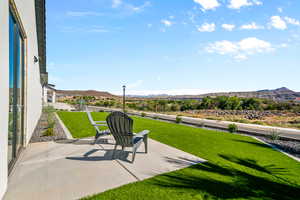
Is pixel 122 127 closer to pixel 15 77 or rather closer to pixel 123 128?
pixel 123 128

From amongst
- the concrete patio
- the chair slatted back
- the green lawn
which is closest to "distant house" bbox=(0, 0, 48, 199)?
the concrete patio

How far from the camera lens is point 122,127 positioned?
11.4 ft

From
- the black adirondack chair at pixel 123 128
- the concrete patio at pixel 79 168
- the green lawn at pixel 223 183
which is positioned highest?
the black adirondack chair at pixel 123 128

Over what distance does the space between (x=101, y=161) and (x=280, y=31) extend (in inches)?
464

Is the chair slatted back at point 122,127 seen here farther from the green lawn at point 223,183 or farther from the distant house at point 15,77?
the distant house at point 15,77

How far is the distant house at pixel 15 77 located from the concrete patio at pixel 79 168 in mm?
259

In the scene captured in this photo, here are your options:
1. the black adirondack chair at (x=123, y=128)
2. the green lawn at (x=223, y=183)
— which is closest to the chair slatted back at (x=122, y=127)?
the black adirondack chair at (x=123, y=128)

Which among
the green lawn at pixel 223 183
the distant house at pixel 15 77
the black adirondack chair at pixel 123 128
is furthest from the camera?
the black adirondack chair at pixel 123 128

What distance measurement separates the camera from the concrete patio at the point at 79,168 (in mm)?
2340

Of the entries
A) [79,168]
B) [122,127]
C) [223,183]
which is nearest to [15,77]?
[79,168]

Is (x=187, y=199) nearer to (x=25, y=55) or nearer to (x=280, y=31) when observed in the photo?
(x=25, y=55)

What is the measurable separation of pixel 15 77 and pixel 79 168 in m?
2.10

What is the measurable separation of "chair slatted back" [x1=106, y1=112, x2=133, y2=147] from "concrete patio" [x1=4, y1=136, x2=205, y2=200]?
40cm

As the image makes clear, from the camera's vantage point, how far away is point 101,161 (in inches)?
134
